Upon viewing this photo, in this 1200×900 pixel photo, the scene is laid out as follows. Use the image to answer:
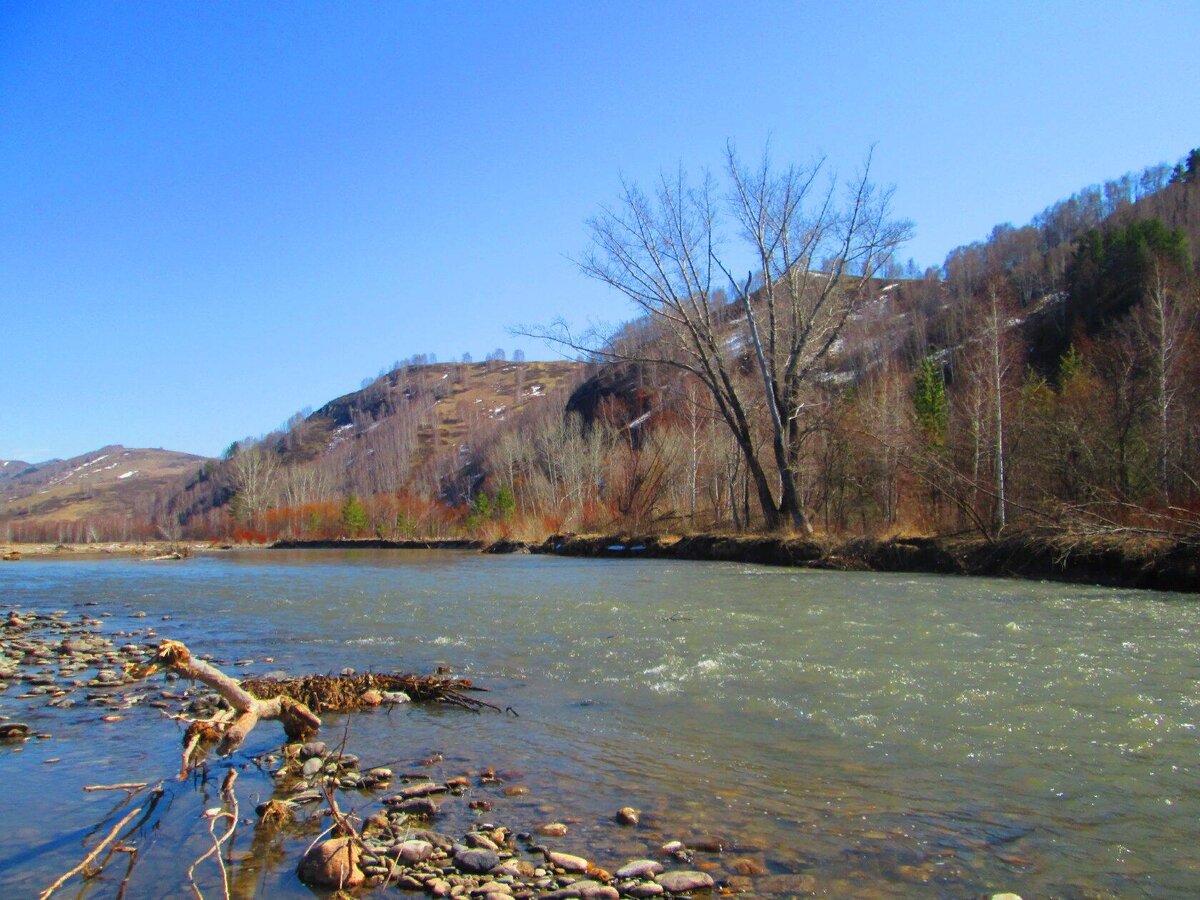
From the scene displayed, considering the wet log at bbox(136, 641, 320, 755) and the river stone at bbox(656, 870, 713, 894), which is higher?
the wet log at bbox(136, 641, 320, 755)

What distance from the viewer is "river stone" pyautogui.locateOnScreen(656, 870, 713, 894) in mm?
3561

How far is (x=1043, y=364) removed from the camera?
260 feet

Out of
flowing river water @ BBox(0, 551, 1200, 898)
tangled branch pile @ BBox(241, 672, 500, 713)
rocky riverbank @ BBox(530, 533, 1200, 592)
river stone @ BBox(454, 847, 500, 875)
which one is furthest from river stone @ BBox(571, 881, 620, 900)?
rocky riverbank @ BBox(530, 533, 1200, 592)

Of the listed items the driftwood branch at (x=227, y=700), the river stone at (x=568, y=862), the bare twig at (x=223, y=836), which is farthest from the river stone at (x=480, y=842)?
the driftwood branch at (x=227, y=700)

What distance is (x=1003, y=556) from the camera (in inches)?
654

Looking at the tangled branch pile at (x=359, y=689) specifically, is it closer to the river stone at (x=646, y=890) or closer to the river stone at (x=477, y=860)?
the river stone at (x=477, y=860)

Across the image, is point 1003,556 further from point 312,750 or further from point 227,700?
point 227,700

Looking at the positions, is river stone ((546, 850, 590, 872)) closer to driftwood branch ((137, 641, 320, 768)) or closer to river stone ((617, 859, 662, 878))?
river stone ((617, 859, 662, 878))

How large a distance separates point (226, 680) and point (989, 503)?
2085 cm

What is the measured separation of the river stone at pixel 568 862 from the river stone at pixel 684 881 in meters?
0.39

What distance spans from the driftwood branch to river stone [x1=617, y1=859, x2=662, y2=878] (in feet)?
6.92

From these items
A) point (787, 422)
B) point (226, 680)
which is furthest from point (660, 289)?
point (226, 680)

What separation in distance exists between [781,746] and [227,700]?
3.61 metres

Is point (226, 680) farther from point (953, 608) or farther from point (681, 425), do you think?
point (681, 425)
